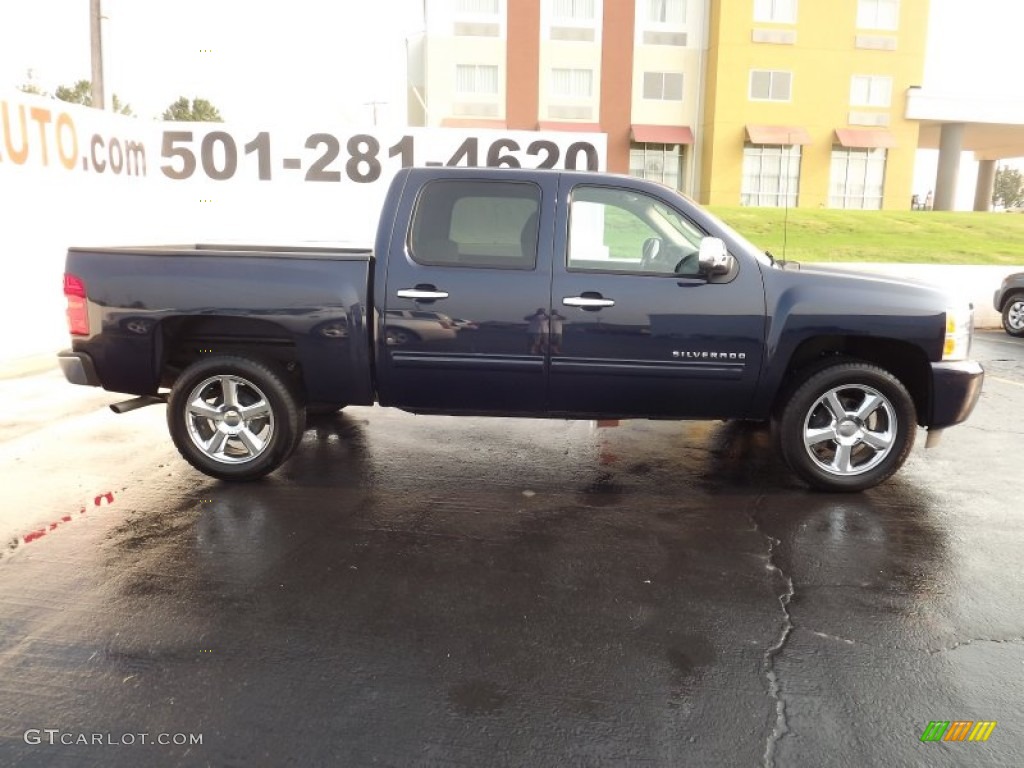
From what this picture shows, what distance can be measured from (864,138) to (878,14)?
233 inches

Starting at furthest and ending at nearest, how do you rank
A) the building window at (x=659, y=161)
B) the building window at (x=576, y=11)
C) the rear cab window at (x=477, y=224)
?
the building window at (x=659, y=161) < the building window at (x=576, y=11) < the rear cab window at (x=477, y=224)

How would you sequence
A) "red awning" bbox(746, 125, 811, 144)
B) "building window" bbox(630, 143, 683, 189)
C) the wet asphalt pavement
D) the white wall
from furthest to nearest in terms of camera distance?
"building window" bbox(630, 143, 683, 189) → "red awning" bbox(746, 125, 811, 144) → the white wall → the wet asphalt pavement

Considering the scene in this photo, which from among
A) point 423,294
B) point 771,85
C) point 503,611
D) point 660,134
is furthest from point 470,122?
point 503,611

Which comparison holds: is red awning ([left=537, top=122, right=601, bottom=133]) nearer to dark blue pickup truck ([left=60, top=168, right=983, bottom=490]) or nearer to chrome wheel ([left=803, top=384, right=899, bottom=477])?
dark blue pickup truck ([left=60, top=168, right=983, bottom=490])

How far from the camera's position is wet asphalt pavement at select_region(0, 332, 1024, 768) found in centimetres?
266

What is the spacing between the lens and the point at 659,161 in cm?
3978

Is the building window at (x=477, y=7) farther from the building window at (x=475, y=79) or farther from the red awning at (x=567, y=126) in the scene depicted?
the red awning at (x=567, y=126)

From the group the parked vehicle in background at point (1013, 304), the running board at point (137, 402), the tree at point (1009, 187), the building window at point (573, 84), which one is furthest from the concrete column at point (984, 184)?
the running board at point (137, 402)

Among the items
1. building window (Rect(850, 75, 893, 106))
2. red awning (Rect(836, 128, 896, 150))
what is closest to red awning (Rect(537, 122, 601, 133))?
red awning (Rect(836, 128, 896, 150))

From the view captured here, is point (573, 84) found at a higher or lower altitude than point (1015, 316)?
higher

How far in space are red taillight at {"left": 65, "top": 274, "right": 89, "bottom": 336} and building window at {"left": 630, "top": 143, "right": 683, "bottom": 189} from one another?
119 ft

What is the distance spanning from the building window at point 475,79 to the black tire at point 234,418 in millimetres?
35406

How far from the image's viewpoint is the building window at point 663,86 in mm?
38969

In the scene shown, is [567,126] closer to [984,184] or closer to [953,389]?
[984,184]
